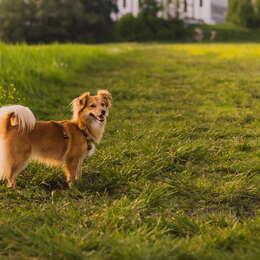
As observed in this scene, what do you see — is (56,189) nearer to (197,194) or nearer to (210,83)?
(197,194)

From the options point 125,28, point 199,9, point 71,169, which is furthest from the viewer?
point 199,9

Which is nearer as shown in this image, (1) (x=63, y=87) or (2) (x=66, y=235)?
(2) (x=66, y=235)

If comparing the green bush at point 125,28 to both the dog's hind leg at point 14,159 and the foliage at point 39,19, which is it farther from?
the dog's hind leg at point 14,159

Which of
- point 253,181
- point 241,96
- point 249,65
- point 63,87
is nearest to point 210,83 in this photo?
point 241,96

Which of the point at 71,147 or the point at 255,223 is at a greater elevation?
the point at 71,147

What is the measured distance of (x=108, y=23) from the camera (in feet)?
200

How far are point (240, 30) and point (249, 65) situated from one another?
44751 millimetres

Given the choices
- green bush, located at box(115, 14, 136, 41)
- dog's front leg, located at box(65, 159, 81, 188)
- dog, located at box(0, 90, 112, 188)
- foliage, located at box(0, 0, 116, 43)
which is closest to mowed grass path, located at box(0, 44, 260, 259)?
dog's front leg, located at box(65, 159, 81, 188)

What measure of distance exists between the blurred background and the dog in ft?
144

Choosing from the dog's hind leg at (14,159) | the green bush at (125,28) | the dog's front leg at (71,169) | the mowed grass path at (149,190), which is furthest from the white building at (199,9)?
the dog's hind leg at (14,159)

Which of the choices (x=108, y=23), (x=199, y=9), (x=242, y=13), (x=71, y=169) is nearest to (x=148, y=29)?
(x=108, y=23)

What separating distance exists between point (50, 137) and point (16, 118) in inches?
18.0

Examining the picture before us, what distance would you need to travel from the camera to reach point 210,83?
539 inches

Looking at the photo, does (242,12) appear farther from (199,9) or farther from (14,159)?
(14,159)
